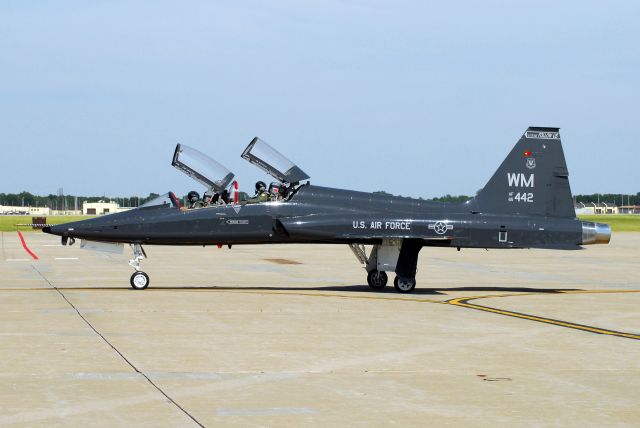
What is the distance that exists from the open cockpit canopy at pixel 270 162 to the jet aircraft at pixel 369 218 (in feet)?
0.08

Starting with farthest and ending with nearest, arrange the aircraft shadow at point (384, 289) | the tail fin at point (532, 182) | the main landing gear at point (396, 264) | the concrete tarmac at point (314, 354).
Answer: the tail fin at point (532, 182)
the aircraft shadow at point (384, 289)
the main landing gear at point (396, 264)
the concrete tarmac at point (314, 354)

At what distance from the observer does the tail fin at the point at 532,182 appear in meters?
24.9

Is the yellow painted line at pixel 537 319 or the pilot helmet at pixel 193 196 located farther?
the pilot helmet at pixel 193 196

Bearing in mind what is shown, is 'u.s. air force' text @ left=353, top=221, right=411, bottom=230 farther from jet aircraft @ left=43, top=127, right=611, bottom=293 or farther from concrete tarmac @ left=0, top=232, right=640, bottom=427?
concrete tarmac @ left=0, top=232, right=640, bottom=427

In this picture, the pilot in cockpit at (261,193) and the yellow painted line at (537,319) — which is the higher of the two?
the pilot in cockpit at (261,193)

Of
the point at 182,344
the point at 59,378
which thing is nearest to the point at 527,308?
the point at 182,344

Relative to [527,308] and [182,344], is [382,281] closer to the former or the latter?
[527,308]

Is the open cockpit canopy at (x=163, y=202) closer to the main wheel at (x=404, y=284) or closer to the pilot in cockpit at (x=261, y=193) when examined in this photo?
the pilot in cockpit at (x=261, y=193)

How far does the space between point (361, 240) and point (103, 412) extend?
15.4 metres

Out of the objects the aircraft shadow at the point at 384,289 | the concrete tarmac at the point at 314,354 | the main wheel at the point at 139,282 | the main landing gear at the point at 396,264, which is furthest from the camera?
the aircraft shadow at the point at 384,289

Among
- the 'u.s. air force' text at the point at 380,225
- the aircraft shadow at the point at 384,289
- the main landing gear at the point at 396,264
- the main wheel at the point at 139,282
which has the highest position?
the 'u.s. air force' text at the point at 380,225

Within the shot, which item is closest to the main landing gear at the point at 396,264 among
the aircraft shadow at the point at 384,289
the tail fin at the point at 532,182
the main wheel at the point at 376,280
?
the main wheel at the point at 376,280

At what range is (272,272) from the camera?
31.5 metres

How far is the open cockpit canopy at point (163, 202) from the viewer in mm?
23969
